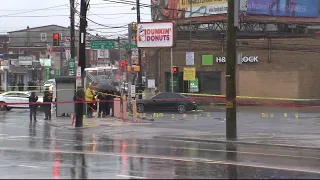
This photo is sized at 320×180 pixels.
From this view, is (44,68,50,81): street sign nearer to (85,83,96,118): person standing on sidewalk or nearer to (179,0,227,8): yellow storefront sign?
(179,0,227,8): yellow storefront sign

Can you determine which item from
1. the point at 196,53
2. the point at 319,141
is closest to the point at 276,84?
the point at 196,53

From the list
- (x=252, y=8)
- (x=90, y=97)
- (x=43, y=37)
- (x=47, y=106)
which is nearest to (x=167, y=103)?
(x=90, y=97)

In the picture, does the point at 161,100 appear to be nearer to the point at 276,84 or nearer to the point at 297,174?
the point at 276,84

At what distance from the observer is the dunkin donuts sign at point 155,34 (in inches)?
1052

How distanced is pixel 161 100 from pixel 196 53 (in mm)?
12462

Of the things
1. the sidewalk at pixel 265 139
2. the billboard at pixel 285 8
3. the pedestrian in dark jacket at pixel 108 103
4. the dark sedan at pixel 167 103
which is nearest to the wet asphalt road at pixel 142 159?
the sidewalk at pixel 265 139

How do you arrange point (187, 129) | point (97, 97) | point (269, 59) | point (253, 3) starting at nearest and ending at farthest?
point (187, 129) < point (97, 97) < point (269, 59) < point (253, 3)

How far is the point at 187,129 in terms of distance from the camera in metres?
21.1

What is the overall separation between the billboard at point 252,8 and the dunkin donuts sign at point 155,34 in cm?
2068

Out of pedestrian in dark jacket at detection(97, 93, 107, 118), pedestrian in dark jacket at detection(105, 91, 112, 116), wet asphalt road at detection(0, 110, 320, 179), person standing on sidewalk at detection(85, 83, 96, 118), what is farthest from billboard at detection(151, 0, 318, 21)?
wet asphalt road at detection(0, 110, 320, 179)

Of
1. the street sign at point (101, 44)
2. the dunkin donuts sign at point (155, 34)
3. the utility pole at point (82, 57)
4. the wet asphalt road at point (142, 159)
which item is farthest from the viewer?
the street sign at point (101, 44)

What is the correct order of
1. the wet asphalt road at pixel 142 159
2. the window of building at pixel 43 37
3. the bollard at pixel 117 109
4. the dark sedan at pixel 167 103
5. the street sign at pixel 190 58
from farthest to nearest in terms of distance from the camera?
the window of building at pixel 43 37 → the street sign at pixel 190 58 → the dark sedan at pixel 167 103 → the bollard at pixel 117 109 → the wet asphalt road at pixel 142 159

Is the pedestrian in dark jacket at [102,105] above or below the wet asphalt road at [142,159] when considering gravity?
above

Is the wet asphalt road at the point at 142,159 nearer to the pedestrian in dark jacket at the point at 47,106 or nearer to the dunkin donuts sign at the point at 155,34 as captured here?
the pedestrian in dark jacket at the point at 47,106
